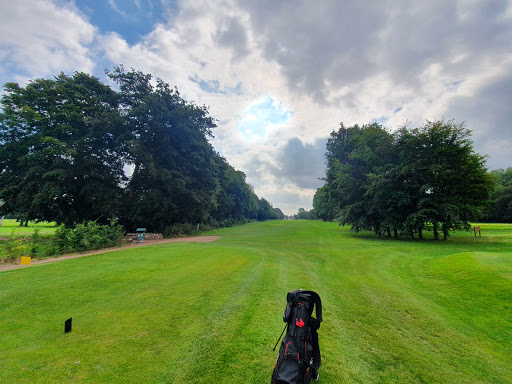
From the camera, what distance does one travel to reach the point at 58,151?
2153cm

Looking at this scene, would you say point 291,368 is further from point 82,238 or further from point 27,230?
point 27,230

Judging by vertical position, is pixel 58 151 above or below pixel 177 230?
above

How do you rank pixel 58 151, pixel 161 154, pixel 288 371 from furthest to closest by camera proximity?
pixel 161 154 < pixel 58 151 < pixel 288 371

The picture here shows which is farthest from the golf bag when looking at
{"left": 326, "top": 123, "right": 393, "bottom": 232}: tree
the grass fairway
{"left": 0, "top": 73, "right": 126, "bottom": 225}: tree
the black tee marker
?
{"left": 0, "top": 73, "right": 126, "bottom": 225}: tree

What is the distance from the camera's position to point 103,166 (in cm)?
2589

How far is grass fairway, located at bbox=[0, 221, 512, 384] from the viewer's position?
10.7 ft

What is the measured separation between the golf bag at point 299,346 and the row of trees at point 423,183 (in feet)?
61.4

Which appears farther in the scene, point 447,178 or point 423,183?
point 423,183

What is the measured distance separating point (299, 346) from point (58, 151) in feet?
91.7

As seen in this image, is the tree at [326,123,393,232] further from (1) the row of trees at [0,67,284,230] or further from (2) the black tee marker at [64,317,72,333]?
(2) the black tee marker at [64,317,72,333]

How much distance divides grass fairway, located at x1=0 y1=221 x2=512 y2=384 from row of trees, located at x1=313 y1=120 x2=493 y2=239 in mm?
10859

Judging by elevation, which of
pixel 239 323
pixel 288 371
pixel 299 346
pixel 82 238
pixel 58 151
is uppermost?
pixel 58 151

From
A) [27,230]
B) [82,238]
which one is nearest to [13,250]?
[82,238]

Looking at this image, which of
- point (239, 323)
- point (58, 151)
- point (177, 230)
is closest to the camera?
point (239, 323)
